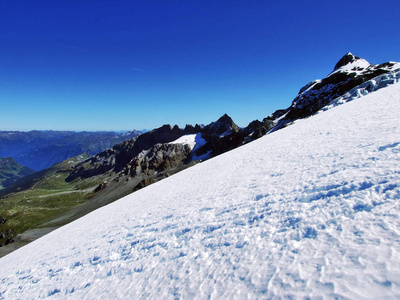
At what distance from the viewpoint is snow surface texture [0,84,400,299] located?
5146 mm

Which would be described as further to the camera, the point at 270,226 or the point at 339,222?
the point at 270,226

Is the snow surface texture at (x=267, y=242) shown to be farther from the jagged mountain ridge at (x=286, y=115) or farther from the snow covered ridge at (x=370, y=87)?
the jagged mountain ridge at (x=286, y=115)

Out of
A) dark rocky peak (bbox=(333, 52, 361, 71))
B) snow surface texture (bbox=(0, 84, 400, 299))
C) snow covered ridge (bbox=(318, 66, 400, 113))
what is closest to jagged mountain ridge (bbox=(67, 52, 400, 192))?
dark rocky peak (bbox=(333, 52, 361, 71))

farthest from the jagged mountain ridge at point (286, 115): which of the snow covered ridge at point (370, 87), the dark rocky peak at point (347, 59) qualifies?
the snow covered ridge at point (370, 87)

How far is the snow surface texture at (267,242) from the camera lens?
5.15 m

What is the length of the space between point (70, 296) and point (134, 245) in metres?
3.48

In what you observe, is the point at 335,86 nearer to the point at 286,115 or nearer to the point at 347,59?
the point at 286,115

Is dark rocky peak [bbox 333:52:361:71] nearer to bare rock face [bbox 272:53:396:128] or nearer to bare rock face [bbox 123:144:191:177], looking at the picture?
bare rock face [bbox 272:53:396:128]

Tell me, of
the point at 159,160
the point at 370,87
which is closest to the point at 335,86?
the point at 370,87

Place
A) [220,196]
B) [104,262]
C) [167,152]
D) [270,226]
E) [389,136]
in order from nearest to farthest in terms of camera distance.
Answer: [270,226], [104,262], [389,136], [220,196], [167,152]

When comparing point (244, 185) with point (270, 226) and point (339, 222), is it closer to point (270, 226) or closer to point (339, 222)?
point (270, 226)

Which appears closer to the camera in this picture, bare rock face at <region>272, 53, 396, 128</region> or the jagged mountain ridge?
bare rock face at <region>272, 53, 396, 128</region>

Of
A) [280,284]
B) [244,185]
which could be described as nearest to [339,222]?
[280,284]

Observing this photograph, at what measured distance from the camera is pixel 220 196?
13742 millimetres
